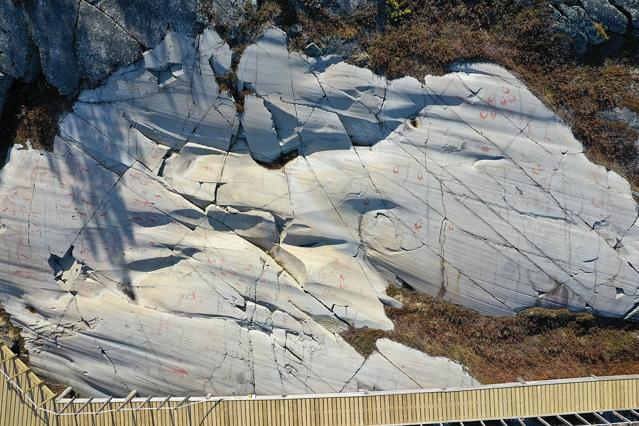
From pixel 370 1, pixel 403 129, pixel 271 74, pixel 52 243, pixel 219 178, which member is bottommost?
pixel 52 243

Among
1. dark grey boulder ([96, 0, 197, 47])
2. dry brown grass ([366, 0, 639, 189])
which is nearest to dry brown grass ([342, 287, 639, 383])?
dry brown grass ([366, 0, 639, 189])

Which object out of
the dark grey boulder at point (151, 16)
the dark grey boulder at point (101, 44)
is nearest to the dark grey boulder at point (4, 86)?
the dark grey boulder at point (101, 44)

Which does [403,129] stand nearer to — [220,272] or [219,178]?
[219,178]

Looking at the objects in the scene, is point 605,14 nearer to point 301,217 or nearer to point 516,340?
point 516,340

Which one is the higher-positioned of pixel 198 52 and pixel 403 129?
pixel 198 52

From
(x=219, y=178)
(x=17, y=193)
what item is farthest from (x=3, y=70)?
(x=219, y=178)

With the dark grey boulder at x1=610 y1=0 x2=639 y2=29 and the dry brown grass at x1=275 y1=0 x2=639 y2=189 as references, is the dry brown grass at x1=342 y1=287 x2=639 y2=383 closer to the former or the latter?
the dry brown grass at x1=275 y1=0 x2=639 y2=189
